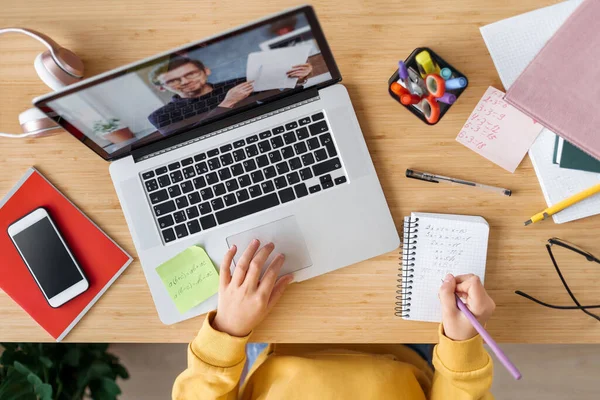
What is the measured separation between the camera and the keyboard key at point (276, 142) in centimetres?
78

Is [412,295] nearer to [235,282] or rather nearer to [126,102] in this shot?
[235,282]

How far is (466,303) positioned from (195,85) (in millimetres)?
526

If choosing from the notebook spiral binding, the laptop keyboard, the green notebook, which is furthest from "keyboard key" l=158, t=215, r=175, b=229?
the green notebook

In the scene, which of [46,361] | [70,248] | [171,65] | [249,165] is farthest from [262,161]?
[46,361]

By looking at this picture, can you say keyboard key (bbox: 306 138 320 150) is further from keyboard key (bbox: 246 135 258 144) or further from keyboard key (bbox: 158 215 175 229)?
keyboard key (bbox: 158 215 175 229)

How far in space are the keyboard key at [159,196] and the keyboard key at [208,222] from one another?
7 cm

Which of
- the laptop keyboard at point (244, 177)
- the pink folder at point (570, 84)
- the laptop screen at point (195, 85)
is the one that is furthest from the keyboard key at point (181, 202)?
the pink folder at point (570, 84)

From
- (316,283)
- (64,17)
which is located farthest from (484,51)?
(64,17)

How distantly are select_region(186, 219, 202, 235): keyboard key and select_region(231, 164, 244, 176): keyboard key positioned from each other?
0.10 metres

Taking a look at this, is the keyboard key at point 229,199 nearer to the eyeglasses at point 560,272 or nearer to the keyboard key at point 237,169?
the keyboard key at point 237,169

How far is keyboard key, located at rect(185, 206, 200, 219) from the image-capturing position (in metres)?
0.79

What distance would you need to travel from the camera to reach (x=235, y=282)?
78 centimetres

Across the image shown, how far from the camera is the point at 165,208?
80cm

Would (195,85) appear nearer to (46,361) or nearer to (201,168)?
(201,168)
